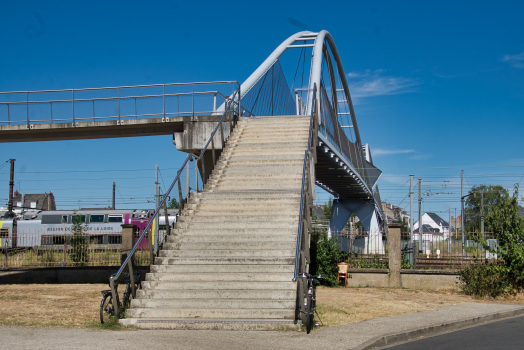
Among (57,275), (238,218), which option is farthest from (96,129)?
(238,218)

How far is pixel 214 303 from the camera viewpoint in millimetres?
9484

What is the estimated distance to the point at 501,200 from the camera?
14164mm

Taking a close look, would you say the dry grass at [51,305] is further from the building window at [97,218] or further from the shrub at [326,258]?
the building window at [97,218]

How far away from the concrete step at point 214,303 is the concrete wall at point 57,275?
9913mm

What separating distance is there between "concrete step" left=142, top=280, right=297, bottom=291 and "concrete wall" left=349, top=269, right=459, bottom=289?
25.9 feet

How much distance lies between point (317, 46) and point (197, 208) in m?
17.6

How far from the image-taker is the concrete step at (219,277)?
33.0 ft

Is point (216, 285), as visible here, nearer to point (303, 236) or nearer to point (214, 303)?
point (214, 303)

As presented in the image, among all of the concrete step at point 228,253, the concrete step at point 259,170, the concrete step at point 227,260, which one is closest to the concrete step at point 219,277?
the concrete step at point 227,260

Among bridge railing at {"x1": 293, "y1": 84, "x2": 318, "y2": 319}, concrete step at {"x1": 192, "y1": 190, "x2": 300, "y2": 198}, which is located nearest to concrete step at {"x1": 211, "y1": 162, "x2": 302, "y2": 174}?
bridge railing at {"x1": 293, "y1": 84, "x2": 318, "y2": 319}

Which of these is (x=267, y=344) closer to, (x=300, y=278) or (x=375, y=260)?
(x=300, y=278)

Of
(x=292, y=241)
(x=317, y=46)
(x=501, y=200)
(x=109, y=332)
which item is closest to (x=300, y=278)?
(x=292, y=241)

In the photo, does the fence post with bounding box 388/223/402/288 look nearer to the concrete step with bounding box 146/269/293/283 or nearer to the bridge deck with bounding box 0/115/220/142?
the bridge deck with bounding box 0/115/220/142

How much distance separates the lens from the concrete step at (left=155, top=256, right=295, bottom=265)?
34.4 feet
